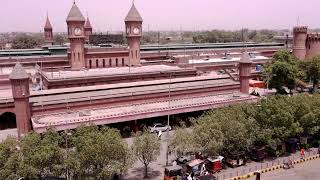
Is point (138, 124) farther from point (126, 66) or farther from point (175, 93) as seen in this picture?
point (126, 66)

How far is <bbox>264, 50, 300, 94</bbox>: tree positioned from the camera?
5975 cm

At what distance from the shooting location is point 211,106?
1838 inches

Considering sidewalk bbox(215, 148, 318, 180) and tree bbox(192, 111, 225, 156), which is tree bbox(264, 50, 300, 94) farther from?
tree bbox(192, 111, 225, 156)

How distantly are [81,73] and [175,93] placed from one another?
48.1 ft

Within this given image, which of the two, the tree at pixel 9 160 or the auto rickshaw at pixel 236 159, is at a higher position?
the tree at pixel 9 160

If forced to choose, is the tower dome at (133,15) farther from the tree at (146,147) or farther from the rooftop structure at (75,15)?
the tree at (146,147)

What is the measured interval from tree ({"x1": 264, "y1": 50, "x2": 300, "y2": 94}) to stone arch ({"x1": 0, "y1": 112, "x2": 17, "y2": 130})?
3859cm

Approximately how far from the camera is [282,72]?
197 ft

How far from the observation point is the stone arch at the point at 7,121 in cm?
4556

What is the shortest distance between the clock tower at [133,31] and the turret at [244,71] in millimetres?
17895

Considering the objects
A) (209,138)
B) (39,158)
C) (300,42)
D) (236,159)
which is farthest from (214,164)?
(300,42)

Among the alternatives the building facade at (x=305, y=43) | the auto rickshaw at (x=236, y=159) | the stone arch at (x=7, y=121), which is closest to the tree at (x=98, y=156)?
the auto rickshaw at (x=236, y=159)

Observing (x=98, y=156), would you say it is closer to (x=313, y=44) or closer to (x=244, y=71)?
(x=244, y=71)

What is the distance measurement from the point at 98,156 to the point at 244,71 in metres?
31.9
